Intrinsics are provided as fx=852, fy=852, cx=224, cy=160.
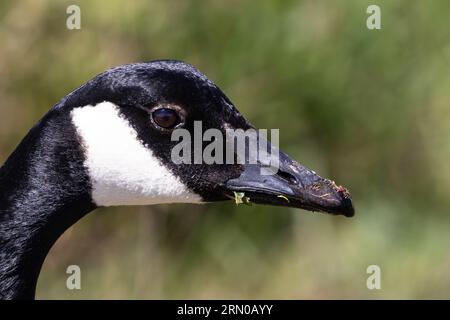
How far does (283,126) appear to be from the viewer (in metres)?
5.74

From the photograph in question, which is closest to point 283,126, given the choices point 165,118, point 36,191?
point 165,118

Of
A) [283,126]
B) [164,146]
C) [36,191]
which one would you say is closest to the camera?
[36,191]

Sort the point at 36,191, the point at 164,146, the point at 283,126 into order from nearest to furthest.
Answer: the point at 36,191, the point at 164,146, the point at 283,126

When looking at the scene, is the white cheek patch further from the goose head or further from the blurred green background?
the blurred green background

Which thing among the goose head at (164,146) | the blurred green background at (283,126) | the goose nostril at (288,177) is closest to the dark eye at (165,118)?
the goose head at (164,146)

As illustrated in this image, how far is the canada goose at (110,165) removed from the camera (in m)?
2.63

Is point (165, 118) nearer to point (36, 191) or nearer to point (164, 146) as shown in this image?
point (164, 146)

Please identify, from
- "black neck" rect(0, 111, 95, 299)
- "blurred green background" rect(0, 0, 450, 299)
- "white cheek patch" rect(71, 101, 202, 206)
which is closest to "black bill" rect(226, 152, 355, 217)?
"white cheek patch" rect(71, 101, 202, 206)

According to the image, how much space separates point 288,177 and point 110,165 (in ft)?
1.88

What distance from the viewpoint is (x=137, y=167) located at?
2725 millimetres

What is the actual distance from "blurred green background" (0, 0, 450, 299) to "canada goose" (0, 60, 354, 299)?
273cm

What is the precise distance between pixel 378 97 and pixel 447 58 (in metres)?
0.53

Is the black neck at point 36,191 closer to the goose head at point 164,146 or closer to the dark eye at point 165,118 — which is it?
the goose head at point 164,146

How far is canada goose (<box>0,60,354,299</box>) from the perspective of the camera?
263cm
